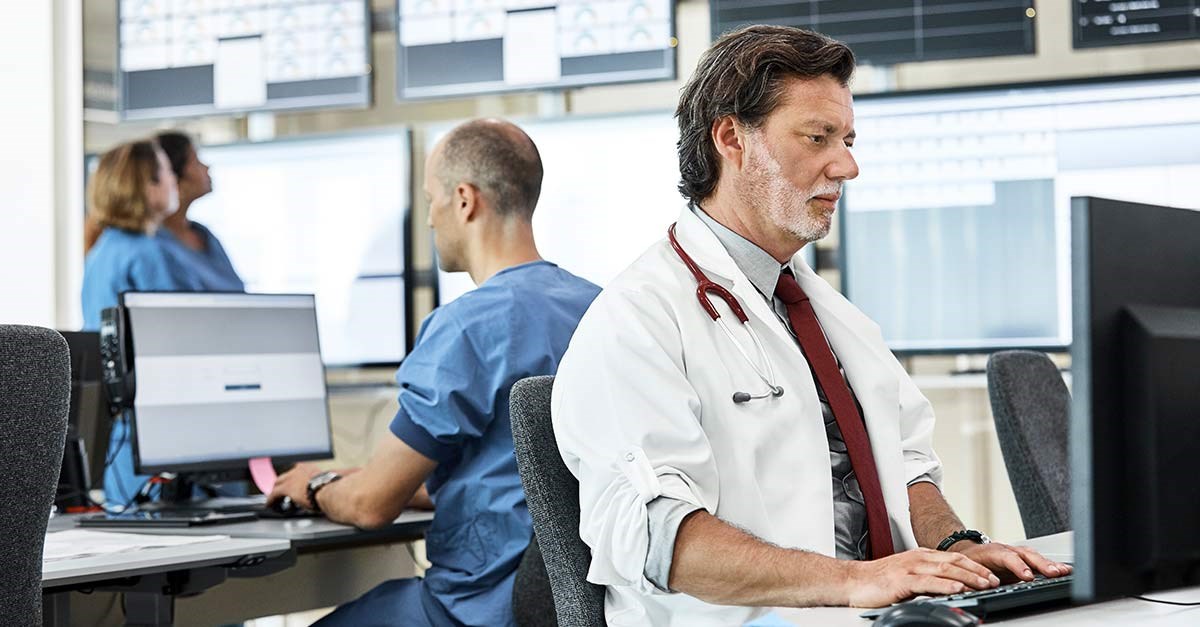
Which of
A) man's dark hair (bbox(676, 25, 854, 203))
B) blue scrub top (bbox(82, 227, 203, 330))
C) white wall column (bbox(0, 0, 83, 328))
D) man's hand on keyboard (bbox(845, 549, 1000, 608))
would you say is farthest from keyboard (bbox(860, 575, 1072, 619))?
white wall column (bbox(0, 0, 83, 328))

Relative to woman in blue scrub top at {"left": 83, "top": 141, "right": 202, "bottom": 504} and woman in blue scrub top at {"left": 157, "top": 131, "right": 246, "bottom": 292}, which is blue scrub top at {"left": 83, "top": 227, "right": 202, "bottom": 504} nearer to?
woman in blue scrub top at {"left": 83, "top": 141, "right": 202, "bottom": 504}

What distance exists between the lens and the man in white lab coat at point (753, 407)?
139cm

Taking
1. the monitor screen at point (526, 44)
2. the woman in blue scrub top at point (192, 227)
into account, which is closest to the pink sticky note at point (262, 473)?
the woman in blue scrub top at point (192, 227)

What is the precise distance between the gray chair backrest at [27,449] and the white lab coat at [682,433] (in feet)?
2.05

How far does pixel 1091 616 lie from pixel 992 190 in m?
2.52

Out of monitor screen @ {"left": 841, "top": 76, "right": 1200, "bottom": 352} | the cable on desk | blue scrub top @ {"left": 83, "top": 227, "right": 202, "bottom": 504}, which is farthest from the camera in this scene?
blue scrub top @ {"left": 83, "top": 227, "right": 202, "bottom": 504}

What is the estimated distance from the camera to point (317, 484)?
2488 mm

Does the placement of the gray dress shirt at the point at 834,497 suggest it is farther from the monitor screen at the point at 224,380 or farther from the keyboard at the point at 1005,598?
the monitor screen at the point at 224,380

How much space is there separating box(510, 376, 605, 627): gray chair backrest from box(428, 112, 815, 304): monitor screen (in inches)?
90.9

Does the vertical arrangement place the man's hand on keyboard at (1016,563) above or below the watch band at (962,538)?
above

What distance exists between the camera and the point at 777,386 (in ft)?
5.06

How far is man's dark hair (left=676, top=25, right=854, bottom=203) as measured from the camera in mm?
1669

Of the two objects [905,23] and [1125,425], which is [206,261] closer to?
[905,23]

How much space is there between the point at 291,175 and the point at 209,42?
557 millimetres
